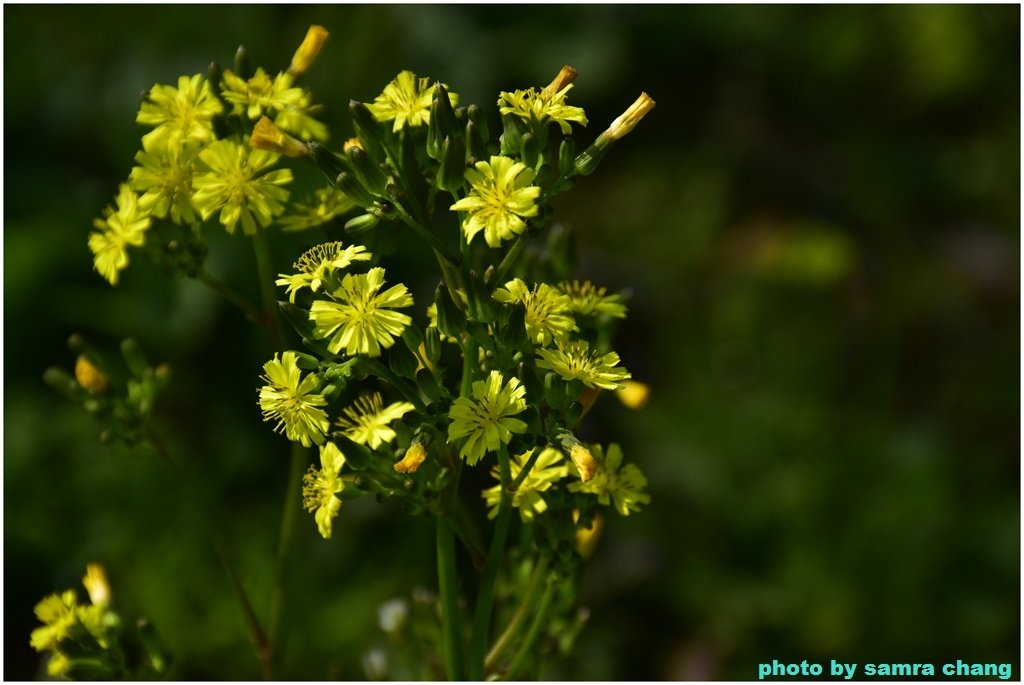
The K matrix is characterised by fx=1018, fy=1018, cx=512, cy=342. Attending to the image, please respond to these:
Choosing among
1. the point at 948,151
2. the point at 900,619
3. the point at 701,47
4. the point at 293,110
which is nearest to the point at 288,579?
the point at 293,110

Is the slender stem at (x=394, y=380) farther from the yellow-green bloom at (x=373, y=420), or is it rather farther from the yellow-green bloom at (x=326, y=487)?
the yellow-green bloom at (x=326, y=487)

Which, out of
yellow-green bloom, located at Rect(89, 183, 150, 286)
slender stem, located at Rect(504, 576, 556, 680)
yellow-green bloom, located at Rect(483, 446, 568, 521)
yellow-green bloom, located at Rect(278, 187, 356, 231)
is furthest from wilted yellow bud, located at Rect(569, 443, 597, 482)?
yellow-green bloom, located at Rect(89, 183, 150, 286)

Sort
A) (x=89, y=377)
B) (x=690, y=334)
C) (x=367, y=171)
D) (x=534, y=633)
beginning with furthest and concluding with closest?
1. (x=690, y=334)
2. (x=89, y=377)
3. (x=534, y=633)
4. (x=367, y=171)

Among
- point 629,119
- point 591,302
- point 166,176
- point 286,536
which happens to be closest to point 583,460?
point 591,302

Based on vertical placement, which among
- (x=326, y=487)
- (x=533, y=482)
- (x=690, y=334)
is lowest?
(x=690, y=334)

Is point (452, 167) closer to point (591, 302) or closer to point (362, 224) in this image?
point (362, 224)

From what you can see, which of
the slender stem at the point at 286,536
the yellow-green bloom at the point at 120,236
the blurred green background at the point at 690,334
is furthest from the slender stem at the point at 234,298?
the blurred green background at the point at 690,334
